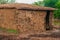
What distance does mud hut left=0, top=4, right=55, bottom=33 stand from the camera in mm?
13289

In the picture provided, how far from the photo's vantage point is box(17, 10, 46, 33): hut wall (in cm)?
1330

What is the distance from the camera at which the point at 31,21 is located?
13.6 meters

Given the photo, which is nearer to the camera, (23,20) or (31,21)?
(23,20)

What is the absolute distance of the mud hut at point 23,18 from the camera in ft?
43.6

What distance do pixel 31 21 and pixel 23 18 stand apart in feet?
1.90

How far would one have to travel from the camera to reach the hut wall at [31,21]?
43.6 feet

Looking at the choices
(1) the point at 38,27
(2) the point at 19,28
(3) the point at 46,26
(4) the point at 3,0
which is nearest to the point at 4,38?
(2) the point at 19,28

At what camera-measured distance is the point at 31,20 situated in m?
13.6

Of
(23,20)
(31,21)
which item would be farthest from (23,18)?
(31,21)

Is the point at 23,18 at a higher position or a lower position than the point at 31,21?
higher

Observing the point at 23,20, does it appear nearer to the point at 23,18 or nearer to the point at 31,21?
the point at 23,18

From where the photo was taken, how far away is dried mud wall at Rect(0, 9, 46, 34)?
13.3 m

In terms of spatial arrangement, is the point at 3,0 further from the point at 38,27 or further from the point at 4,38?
the point at 4,38

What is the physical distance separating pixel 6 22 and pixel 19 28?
3.69 ft
